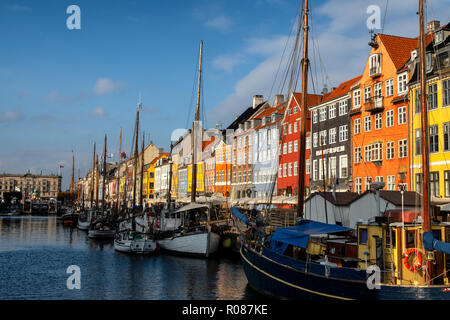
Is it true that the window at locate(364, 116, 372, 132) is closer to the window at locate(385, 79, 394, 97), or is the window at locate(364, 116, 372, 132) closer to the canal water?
the window at locate(385, 79, 394, 97)

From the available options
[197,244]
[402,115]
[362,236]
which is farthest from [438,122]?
[197,244]

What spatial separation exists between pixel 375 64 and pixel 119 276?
113ft

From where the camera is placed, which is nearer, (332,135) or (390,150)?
(390,150)

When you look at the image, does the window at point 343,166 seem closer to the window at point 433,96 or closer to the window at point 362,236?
the window at point 433,96

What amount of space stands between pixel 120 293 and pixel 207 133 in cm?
8641

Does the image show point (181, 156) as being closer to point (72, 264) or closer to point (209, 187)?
point (209, 187)

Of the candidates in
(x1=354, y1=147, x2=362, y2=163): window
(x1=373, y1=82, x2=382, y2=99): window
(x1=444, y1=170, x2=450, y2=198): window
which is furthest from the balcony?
(x1=444, y1=170, x2=450, y2=198): window

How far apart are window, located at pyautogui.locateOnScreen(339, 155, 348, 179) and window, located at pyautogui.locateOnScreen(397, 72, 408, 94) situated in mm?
11183

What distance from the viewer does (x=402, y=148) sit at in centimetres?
4522

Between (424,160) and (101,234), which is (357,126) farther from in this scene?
(101,234)
